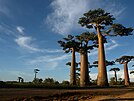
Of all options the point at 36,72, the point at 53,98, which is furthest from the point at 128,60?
the point at 53,98

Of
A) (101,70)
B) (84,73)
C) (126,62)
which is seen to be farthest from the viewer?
(126,62)

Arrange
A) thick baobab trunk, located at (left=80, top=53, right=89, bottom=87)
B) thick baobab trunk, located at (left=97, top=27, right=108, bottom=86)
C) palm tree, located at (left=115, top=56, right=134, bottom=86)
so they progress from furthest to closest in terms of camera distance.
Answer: palm tree, located at (left=115, top=56, right=134, bottom=86) < thick baobab trunk, located at (left=80, top=53, right=89, bottom=87) < thick baobab trunk, located at (left=97, top=27, right=108, bottom=86)

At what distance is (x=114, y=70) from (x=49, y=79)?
15.3 meters

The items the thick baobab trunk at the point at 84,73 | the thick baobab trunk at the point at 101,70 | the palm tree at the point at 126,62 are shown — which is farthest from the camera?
the palm tree at the point at 126,62

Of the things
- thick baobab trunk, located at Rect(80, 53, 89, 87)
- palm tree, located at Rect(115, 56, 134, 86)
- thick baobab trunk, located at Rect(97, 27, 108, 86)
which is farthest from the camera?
palm tree, located at Rect(115, 56, 134, 86)

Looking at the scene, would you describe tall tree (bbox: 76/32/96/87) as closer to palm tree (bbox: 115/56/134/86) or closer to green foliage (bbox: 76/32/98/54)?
green foliage (bbox: 76/32/98/54)

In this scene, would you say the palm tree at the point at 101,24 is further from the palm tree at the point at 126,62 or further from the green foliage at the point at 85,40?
the palm tree at the point at 126,62

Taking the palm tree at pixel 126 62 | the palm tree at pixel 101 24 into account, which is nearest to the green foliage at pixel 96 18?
the palm tree at pixel 101 24

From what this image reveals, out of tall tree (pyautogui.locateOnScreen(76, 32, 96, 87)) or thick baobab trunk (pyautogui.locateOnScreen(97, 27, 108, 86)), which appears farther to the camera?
tall tree (pyautogui.locateOnScreen(76, 32, 96, 87))

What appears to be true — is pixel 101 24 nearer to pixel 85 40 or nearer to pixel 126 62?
pixel 85 40

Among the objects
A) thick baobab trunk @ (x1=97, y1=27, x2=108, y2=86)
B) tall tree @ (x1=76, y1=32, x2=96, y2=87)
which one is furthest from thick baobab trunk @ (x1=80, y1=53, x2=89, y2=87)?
thick baobab trunk @ (x1=97, y1=27, x2=108, y2=86)

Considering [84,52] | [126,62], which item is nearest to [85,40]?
[84,52]

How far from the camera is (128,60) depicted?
47562 millimetres

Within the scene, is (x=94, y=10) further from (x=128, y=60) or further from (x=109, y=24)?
(x=128, y=60)
